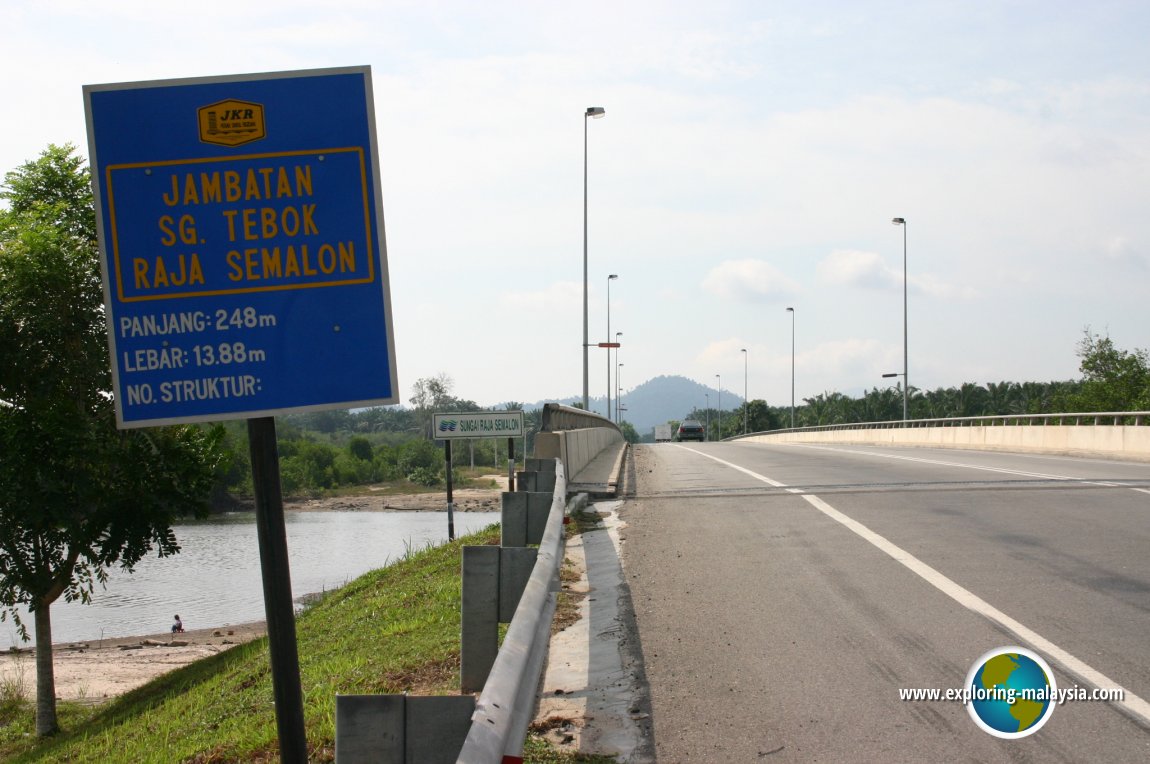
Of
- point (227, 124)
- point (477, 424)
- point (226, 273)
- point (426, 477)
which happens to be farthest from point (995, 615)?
point (426, 477)

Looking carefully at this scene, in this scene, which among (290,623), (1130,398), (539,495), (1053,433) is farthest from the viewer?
(1130,398)

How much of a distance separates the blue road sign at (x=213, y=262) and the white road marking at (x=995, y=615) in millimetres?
4215

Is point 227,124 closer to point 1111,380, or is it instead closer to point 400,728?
point 400,728

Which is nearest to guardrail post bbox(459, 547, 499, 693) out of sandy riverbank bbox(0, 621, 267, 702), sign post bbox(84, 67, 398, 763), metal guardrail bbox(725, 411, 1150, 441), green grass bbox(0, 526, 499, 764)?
green grass bbox(0, 526, 499, 764)

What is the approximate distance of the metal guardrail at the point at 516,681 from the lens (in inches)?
120

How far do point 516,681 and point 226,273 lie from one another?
178 cm

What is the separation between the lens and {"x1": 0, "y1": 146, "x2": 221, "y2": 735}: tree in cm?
1702

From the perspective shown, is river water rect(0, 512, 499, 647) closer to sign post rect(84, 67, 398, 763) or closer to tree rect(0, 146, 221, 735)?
tree rect(0, 146, 221, 735)

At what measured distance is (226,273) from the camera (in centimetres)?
387

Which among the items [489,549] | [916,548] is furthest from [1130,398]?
[489,549]

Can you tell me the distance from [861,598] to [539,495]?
2.62m

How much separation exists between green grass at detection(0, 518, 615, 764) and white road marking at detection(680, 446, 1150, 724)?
9.31 ft

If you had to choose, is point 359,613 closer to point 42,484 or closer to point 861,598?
point 42,484

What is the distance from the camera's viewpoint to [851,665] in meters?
6.41
